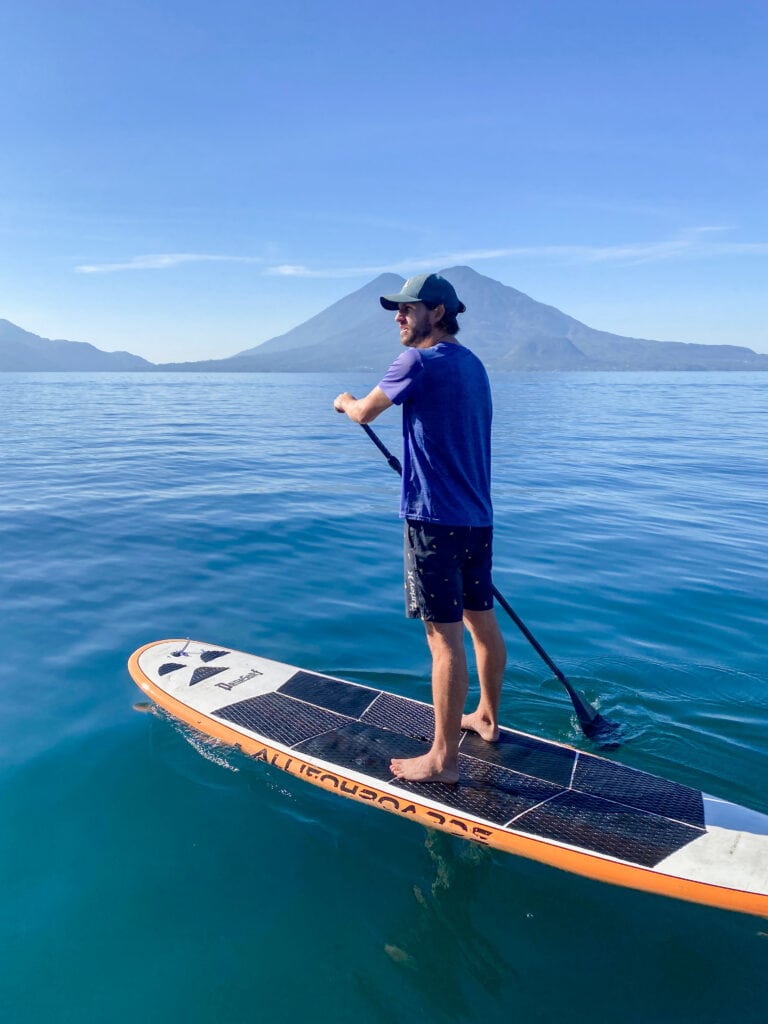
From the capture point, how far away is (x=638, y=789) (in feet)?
14.3

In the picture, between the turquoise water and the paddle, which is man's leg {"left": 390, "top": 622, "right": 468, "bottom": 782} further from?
the paddle

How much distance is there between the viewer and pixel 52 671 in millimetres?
6168

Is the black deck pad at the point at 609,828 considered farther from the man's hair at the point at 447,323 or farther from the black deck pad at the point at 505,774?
the man's hair at the point at 447,323

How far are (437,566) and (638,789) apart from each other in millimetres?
1892

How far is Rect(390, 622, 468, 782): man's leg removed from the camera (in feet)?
13.6

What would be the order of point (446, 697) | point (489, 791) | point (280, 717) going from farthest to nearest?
1. point (280, 717)
2. point (489, 791)
3. point (446, 697)

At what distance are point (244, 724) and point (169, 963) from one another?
73.5 inches

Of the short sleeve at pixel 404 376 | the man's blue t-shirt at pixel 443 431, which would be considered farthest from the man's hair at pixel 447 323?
the short sleeve at pixel 404 376

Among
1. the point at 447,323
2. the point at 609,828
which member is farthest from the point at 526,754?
the point at 447,323

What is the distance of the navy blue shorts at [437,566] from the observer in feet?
13.4

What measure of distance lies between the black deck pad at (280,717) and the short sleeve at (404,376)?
2521 mm

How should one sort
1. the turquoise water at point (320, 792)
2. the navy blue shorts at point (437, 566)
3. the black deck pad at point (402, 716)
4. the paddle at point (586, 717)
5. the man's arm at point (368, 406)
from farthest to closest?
the paddle at point (586, 717) < the black deck pad at point (402, 716) < the navy blue shorts at point (437, 566) < the man's arm at point (368, 406) < the turquoise water at point (320, 792)

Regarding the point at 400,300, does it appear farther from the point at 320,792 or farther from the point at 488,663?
the point at 320,792

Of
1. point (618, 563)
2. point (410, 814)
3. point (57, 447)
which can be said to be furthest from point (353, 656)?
point (57, 447)
